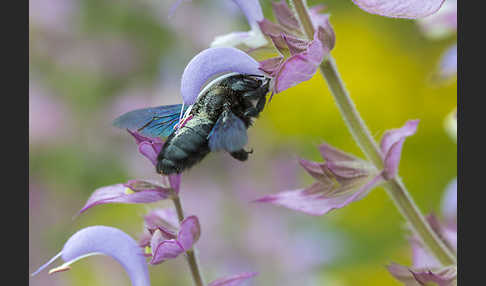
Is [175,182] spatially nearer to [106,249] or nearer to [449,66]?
[106,249]

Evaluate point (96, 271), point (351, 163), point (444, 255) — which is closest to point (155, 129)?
point (351, 163)

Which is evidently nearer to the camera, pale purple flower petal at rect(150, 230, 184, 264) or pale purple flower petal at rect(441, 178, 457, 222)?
pale purple flower petal at rect(150, 230, 184, 264)

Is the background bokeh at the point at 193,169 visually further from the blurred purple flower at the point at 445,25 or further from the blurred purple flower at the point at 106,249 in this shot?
the blurred purple flower at the point at 106,249

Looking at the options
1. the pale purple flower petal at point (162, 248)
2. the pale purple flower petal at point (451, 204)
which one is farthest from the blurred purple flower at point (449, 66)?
the pale purple flower petal at point (162, 248)

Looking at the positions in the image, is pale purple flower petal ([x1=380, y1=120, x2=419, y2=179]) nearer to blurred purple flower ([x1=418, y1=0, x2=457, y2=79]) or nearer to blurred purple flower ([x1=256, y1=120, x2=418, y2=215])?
blurred purple flower ([x1=256, y1=120, x2=418, y2=215])

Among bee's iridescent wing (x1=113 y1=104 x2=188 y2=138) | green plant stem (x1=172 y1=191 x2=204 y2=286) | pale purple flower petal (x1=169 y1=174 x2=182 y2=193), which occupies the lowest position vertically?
green plant stem (x1=172 y1=191 x2=204 y2=286)

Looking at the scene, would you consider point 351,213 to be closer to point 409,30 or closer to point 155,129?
point 409,30

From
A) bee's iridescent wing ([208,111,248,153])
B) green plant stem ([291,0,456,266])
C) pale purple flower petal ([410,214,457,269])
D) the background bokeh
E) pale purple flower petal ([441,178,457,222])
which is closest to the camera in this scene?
bee's iridescent wing ([208,111,248,153])

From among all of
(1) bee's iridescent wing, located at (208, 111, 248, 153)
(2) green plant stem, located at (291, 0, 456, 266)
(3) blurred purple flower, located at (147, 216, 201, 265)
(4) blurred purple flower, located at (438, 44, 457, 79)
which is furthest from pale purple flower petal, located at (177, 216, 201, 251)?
(4) blurred purple flower, located at (438, 44, 457, 79)
